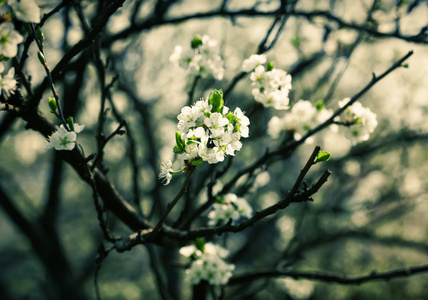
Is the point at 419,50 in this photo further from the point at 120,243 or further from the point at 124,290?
the point at 124,290

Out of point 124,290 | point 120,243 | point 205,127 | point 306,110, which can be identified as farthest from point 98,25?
point 124,290

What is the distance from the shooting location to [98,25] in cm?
136

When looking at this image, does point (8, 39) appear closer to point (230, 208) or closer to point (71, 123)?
point (71, 123)

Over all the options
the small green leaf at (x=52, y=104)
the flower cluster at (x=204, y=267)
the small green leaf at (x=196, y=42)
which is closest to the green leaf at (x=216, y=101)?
the small green leaf at (x=52, y=104)

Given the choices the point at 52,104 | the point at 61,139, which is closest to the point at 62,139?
the point at 61,139

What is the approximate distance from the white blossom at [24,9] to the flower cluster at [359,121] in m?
1.84

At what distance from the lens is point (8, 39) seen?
3.87 feet

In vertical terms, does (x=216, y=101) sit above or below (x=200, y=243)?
above

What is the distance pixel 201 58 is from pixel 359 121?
3.74 feet

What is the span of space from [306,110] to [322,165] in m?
3.28

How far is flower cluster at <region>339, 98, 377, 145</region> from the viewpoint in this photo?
6.58ft

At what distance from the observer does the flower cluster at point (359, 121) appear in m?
2.01

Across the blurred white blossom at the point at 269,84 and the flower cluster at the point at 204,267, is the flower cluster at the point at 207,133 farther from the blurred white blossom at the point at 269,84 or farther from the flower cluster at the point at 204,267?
the flower cluster at the point at 204,267

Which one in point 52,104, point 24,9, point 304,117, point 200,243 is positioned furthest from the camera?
point 304,117
